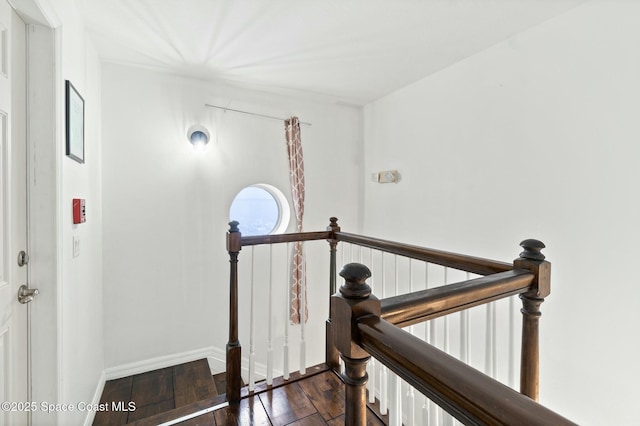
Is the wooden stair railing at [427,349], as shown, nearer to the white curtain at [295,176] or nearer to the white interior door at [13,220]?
the white interior door at [13,220]

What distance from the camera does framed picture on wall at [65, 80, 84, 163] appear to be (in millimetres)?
1432

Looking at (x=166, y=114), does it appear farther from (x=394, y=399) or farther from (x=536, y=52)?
(x=536, y=52)

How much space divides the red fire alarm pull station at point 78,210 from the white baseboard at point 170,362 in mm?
1442

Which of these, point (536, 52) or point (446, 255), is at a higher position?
point (536, 52)

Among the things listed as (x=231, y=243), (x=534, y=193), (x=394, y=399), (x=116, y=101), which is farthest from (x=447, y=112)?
(x=116, y=101)

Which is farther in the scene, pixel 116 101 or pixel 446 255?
pixel 116 101

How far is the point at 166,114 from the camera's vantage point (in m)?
2.52

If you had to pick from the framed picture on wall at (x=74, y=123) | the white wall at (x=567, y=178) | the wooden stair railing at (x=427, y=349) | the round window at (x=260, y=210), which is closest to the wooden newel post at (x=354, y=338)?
the wooden stair railing at (x=427, y=349)

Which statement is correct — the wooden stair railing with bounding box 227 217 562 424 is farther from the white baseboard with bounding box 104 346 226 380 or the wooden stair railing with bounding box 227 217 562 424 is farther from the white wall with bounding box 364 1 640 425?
the white baseboard with bounding box 104 346 226 380

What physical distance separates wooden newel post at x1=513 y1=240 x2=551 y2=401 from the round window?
237 cm

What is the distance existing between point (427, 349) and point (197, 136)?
8.62 feet

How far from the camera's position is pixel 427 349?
0.52m

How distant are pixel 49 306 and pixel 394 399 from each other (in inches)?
59.0

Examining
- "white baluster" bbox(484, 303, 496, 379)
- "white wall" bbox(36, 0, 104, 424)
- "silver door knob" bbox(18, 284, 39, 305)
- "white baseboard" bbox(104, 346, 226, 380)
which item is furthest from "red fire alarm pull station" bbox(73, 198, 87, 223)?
"white baluster" bbox(484, 303, 496, 379)
